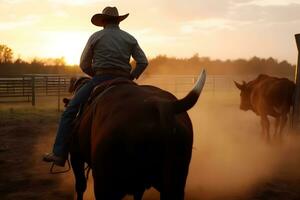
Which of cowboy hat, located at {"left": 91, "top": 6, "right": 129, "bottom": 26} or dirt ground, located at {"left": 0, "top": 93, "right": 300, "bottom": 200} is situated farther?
dirt ground, located at {"left": 0, "top": 93, "right": 300, "bottom": 200}

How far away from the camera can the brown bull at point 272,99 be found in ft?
38.8

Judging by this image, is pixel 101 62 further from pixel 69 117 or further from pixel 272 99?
pixel 272 99

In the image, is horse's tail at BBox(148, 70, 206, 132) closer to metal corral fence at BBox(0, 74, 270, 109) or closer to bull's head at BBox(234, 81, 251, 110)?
bull's head at BBox(234, 81, 251, 110)

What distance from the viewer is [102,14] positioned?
4930 mm

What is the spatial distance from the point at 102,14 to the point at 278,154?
21.9ft

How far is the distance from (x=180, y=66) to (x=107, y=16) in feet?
205

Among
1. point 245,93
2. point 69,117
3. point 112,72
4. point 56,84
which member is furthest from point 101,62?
point 56,84

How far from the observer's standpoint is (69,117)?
4.68 metres

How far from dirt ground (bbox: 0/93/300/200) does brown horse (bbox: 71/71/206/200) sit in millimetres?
1300

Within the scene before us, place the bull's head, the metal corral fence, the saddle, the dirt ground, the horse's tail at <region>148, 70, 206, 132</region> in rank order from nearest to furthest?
the horse's tail at <region>148, 70, 206, 132</region> < the saddle < the dirt ground < the bull's head < the metal corral fence

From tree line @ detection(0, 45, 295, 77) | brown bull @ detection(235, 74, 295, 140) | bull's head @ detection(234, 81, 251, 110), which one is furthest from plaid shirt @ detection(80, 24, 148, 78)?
tree line @ detection(0, 45, 295, 77)

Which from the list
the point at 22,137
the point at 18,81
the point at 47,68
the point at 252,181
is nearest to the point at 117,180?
the point at 252,181

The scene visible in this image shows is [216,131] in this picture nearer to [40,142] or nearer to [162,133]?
Answer: [40,142]

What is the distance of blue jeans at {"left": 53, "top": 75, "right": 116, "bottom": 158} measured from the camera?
4684mm
